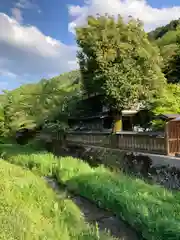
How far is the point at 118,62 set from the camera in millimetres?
20781

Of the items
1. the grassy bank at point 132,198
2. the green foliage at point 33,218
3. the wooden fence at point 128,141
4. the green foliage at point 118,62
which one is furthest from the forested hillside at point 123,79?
the green foliage at point 33,218

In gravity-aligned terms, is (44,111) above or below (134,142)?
above

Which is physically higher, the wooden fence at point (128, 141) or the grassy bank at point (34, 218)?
the wooden fence at point (128, 141)

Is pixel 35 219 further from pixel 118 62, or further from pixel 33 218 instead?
pixel 118 62

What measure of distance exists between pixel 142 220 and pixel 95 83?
1362 cm

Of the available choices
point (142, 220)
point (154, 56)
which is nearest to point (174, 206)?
point (142, 220)

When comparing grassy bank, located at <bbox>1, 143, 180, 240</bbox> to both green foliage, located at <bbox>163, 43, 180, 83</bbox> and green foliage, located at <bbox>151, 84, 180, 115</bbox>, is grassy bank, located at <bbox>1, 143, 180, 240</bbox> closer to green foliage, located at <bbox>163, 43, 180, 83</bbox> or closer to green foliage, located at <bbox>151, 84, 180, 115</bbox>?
green foliage, located at <bbox>151, 84, 180, 115</bbox>

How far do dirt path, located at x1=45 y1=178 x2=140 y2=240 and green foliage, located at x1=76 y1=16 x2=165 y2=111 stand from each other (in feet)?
29.8

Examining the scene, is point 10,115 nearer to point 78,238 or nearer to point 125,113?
point 125,113

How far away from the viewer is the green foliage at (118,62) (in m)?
19.9

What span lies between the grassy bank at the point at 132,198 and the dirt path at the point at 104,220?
0.71 feet

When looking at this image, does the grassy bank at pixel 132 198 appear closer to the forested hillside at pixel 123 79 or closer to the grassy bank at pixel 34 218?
the grassy bank at pixel 34 218

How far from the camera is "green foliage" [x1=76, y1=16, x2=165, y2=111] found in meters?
19.9

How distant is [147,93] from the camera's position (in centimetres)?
2128
